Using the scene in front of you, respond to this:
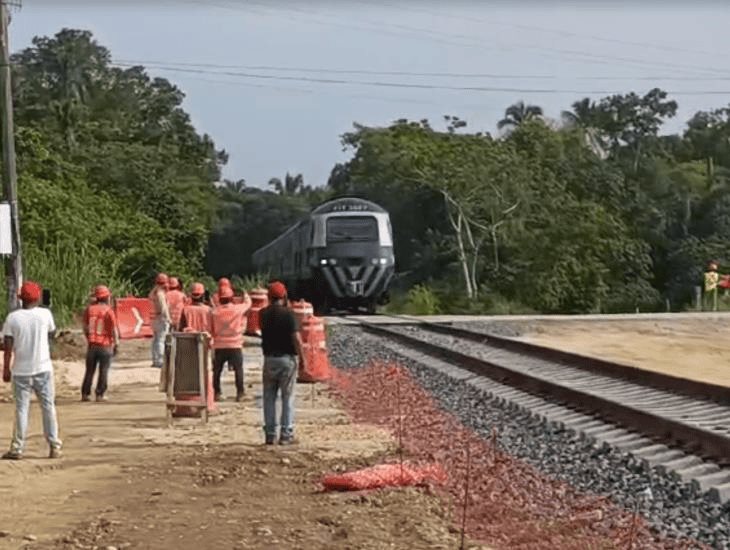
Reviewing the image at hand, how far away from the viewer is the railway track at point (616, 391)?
40.1ft

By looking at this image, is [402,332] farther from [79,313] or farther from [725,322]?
[725,322]

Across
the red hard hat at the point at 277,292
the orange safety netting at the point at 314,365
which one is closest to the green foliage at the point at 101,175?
the orange safety netting at the point at 314,365

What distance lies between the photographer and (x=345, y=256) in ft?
148

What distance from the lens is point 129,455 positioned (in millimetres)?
13453

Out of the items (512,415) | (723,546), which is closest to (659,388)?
(512,415)

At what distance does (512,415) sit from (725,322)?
88.2 feet

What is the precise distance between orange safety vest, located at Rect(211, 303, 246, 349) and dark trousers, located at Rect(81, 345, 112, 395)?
1597 mm

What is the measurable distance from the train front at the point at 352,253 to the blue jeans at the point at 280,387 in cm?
3123

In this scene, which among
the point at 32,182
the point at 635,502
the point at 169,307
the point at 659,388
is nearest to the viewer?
the point at 635,502

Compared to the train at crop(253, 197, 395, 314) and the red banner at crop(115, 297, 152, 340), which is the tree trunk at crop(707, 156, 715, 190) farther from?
the red banner at crop(115, 297, 152, 340)

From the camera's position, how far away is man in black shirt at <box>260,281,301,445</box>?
13531 millimetres

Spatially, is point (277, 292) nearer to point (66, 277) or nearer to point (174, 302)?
point (174, 302)

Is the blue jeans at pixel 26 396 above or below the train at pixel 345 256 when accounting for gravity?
below

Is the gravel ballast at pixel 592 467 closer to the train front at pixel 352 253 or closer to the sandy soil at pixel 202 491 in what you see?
the sandy soil at pixel 202 491
